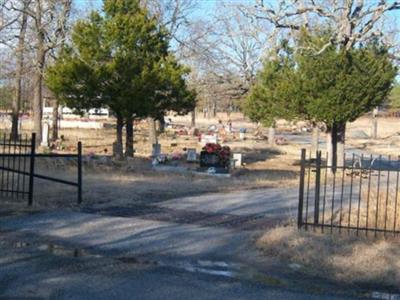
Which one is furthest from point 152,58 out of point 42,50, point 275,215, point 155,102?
point 275,215

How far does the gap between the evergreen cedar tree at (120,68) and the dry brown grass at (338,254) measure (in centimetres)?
1536

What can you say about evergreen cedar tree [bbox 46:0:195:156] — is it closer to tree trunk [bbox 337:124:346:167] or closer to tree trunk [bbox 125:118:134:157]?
tree trunk [bbox 125:118:134:157]

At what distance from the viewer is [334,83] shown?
24000 millimetres

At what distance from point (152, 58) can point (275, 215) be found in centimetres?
1392

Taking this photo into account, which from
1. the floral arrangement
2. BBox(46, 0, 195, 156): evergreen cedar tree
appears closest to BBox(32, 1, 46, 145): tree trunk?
BBox(46, 0, 195, 156): evergreen cedar tree

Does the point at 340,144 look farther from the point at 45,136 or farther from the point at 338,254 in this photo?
the point at 338,254

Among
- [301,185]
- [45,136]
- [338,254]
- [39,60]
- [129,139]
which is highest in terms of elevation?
[39,60]

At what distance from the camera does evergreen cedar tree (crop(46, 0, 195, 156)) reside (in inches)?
955

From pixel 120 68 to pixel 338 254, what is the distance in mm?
17221

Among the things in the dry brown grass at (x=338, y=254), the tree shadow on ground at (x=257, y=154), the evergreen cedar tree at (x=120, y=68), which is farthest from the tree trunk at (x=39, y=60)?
the dry brown grass at (x=338, y=254)

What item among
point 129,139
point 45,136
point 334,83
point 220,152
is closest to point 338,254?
point 334,83

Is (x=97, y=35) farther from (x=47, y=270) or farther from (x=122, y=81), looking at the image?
(x=47, y=270)

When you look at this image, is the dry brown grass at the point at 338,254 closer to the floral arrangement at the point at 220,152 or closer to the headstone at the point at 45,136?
the floral arrangement at the point at 220,152

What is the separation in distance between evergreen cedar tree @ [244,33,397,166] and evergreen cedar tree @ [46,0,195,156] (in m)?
4.44
